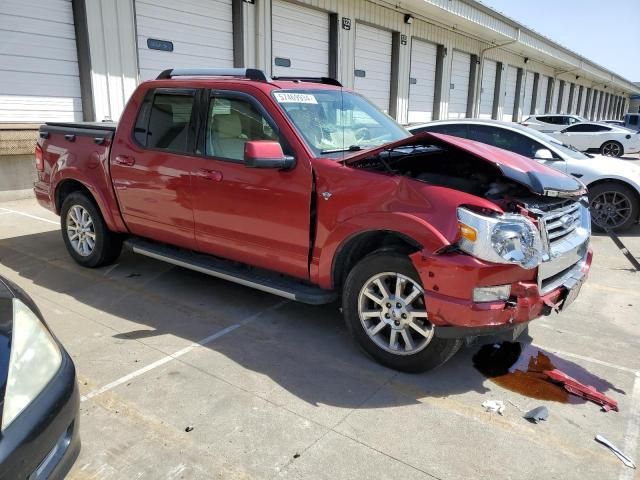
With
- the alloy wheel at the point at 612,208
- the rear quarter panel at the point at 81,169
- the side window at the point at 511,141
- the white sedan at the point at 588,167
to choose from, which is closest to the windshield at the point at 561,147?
the white sedan at the point at 588,167

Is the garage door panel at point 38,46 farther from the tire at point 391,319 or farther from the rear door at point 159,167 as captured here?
the tire at point 391,319

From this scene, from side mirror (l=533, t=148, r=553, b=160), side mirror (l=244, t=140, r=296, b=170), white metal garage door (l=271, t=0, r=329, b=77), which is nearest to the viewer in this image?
side mirror (l=244, t=140, r=296, b=170)

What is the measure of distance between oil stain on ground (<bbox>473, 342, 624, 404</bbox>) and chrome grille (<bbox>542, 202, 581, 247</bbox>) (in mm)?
925

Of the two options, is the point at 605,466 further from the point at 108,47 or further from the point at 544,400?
the point at 108,47

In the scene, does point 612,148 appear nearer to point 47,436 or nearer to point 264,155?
point 264,155

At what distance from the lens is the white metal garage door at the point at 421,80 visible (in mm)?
19234

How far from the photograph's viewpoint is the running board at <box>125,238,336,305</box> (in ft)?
12.3

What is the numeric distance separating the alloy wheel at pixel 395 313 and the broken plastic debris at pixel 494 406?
0.50 m

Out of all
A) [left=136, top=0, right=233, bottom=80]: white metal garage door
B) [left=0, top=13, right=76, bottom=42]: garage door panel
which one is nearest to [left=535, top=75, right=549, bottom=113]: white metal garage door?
[left=136, top=0, right=233, bottom=80]: white metal garage door

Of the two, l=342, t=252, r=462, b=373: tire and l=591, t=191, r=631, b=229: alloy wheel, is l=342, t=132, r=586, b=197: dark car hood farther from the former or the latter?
l=591, t=191, r=631, b=229: alloy wheel

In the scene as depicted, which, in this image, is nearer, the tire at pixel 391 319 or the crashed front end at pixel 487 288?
the crashed front end at pixel 487 288

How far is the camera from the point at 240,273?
4.16 m

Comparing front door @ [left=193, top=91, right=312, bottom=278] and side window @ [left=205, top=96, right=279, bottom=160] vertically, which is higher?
side window @ [left=205, top=96, right=279, bottom=160]

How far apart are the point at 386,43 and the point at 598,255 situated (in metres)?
12.8
